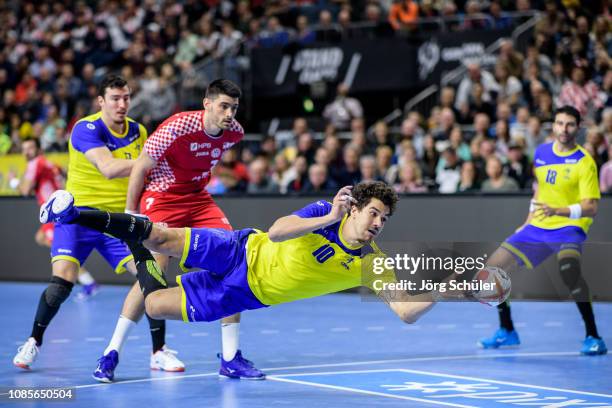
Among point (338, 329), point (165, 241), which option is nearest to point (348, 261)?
point (165, 241)

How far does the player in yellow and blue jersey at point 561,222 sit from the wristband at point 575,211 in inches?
3.9

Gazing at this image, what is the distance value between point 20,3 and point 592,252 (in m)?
18.3

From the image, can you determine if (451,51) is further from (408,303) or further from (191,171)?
(408,303)

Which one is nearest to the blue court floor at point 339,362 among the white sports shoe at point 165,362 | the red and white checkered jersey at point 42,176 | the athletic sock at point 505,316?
the white sports shoe at point 165,362

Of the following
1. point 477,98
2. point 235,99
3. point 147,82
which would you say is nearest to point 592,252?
point 477,98

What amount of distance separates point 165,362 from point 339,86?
11666 millimetres

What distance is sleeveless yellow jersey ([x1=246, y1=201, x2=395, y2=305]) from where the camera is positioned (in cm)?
708

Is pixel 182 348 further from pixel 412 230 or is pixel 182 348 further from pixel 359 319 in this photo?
pixel 412 230

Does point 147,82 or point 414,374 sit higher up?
point 147,82

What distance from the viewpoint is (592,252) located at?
12492mm

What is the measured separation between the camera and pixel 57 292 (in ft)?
28.2

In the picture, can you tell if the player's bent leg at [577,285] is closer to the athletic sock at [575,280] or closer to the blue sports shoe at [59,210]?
the athletic sock at [575,280]

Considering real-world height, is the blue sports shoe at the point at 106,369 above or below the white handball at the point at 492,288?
below

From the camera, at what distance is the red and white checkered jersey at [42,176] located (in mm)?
15195
